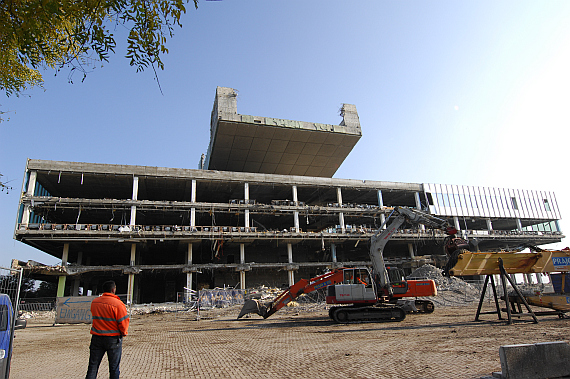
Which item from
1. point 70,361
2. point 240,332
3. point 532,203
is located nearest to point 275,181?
point 240,332

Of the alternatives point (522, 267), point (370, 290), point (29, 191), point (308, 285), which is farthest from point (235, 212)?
point (522, 267)

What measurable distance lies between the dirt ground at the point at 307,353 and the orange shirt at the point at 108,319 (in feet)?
8.00

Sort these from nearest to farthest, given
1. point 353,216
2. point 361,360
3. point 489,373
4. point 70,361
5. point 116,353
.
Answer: point 116,353
point 489,373
point 361,360
point 70,361
point 353,216

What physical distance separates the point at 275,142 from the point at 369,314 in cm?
3235

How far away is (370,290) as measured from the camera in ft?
51.5

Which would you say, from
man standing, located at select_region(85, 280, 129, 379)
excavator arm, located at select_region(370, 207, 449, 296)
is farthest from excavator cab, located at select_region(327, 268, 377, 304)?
man standing, located at select_region(85, 280, 129, 379)

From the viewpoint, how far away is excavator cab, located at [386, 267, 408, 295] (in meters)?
16.2

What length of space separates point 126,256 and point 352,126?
36.8 meters

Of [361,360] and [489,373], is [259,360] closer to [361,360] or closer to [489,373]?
[361,360]

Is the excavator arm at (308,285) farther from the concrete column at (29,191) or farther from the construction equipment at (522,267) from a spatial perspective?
the concrete column at (29,191)

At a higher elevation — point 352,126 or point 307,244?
point 352,126

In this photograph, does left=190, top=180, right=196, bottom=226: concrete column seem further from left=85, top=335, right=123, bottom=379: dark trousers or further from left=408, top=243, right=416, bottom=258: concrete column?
left=85, top=335, right=123, bottom=379: dark trousers

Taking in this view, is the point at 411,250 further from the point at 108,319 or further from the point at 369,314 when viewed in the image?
the point at 108,319

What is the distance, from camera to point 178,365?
25.7 feet
